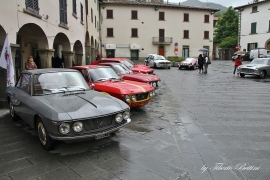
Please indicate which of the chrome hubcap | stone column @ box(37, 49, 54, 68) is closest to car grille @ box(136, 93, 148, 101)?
the chrome hubcap

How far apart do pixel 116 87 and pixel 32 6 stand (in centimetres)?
590

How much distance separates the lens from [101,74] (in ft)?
25.3

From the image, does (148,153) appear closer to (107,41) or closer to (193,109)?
(193,109)

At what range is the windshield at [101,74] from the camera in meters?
7.52

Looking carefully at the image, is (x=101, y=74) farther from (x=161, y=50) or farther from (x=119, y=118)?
(x=161, y=50)

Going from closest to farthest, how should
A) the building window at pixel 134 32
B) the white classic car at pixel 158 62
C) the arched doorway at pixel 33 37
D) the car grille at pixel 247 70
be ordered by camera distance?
the arched doorway at pixel 33 37, the car grille at pixel 247 70, the white classic car at pixel 158 62, the building window at pixel 134 32

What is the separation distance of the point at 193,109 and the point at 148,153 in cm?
393

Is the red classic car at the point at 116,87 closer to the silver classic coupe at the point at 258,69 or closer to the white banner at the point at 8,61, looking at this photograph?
the white banner at the point at 8,61

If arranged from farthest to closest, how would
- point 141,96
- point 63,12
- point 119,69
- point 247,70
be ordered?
point 247,70 → point 63,12 → point 119,69 → point 141,96

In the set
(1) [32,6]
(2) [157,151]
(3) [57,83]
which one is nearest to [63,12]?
(1) [32,6]

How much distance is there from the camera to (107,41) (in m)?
39.6

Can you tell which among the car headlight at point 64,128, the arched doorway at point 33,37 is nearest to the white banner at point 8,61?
the arched doorway at point 33,37

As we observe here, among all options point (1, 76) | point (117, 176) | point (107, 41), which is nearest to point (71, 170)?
point (117, 176)

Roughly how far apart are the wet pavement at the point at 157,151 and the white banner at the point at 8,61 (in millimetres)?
1104
